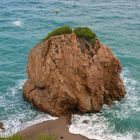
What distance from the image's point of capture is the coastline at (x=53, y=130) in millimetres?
39688

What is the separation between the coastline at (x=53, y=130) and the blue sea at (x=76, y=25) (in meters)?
0.81

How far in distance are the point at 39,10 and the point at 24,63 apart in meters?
25.0

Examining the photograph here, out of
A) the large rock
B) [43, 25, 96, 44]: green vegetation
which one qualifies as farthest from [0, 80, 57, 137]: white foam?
[43, 25, 96, 44]: green vegetation

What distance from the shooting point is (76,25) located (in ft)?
228

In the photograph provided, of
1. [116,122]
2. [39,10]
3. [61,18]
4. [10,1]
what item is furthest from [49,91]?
[10,1]

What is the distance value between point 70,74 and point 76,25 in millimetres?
27831

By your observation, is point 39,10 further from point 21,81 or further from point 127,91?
point 127,91

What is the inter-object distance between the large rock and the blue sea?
1339 millimetres

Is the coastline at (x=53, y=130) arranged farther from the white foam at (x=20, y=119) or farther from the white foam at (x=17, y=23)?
the white foam at (x=17, y=23)

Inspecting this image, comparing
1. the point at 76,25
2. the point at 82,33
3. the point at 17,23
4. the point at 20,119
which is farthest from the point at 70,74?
the point at 17,23

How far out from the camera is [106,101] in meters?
45.5

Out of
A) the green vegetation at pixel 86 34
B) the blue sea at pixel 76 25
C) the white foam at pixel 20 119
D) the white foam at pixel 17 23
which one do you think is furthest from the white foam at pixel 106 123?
the white foam at pixel 17 23

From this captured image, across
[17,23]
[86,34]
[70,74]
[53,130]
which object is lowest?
[53,130]

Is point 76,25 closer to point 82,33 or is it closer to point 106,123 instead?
point 82,33
